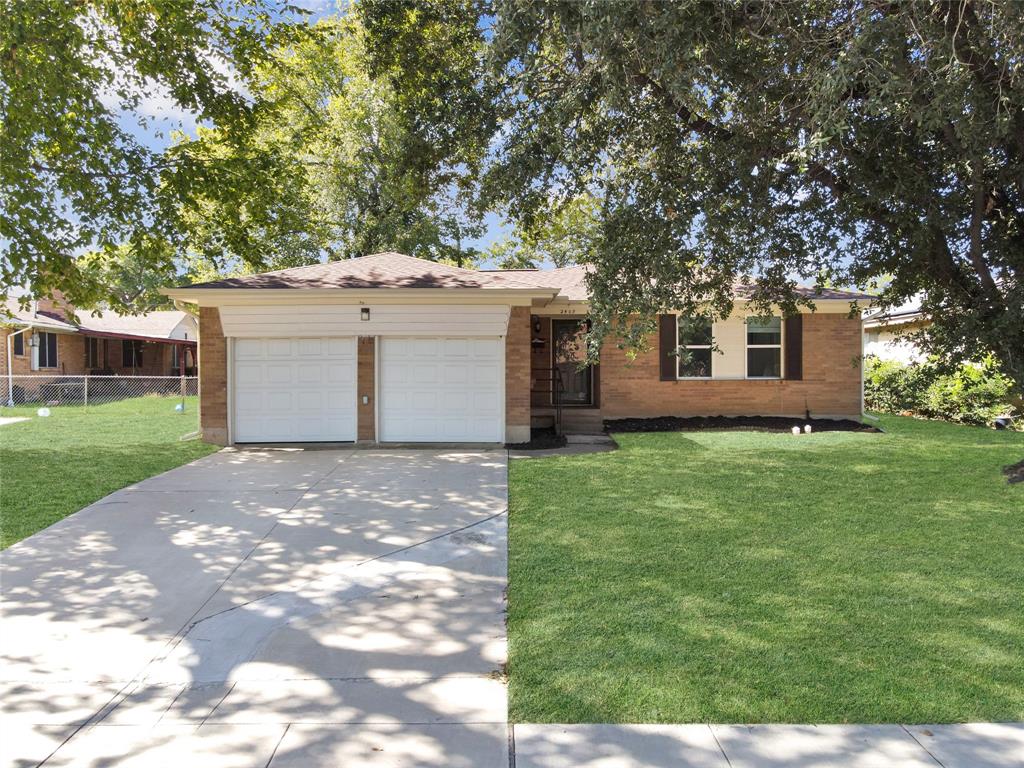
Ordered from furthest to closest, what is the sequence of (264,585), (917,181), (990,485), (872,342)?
(872,342) < (990,485) < (917,181) < (264,585)

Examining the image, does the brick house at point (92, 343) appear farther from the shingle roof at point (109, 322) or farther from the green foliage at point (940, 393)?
the green foliage at point (940, 393)

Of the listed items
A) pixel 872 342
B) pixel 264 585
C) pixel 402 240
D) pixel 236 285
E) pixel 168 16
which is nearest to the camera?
pixel 264 585

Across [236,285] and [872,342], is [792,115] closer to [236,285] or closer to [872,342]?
[236,285]

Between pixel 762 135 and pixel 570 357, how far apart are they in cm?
907

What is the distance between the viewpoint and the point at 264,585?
536cm

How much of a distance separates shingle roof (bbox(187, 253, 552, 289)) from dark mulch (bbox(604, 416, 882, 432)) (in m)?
4.33

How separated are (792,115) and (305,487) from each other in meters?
7.40

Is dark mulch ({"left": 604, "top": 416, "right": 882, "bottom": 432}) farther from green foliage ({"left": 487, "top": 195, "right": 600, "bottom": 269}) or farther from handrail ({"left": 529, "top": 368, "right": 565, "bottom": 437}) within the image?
green foliage ({"left": 487, "top": 195, "right": 600, "bottom": 269})

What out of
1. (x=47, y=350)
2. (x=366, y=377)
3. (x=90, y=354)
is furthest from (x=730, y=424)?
(x=90, y=354)

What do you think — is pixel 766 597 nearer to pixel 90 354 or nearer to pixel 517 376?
pixel 517 376

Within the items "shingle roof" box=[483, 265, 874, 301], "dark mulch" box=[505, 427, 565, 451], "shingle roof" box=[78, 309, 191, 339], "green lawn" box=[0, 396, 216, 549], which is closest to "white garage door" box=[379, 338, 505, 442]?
"dark mulch" box=[505, 427, 565, 451]

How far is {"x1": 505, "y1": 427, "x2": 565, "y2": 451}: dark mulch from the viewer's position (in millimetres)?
12531

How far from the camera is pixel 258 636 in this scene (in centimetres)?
441

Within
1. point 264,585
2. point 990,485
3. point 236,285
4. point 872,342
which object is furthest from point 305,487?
point 872,342
